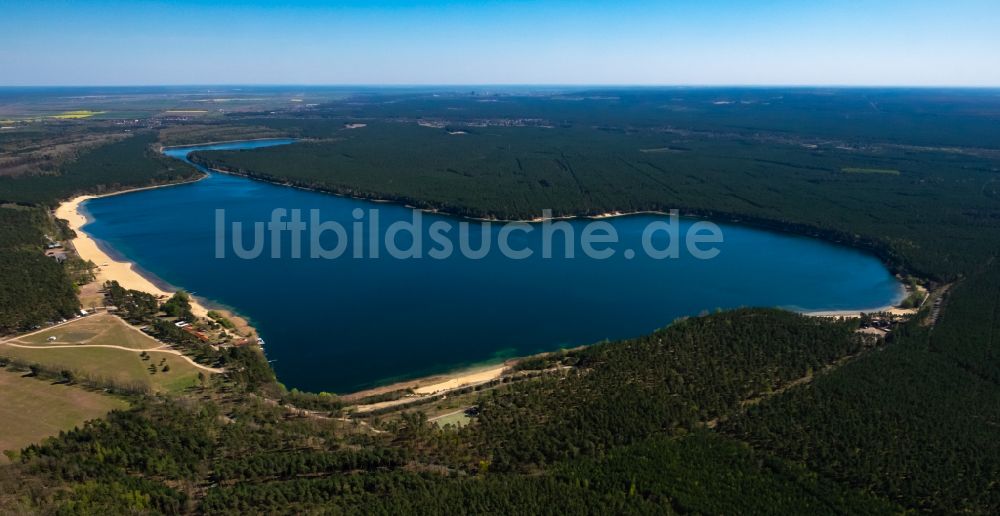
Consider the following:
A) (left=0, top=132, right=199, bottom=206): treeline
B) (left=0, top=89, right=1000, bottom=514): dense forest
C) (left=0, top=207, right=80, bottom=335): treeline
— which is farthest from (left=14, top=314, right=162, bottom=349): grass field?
(left=0, top=132, right=199, bottom=206): treeline

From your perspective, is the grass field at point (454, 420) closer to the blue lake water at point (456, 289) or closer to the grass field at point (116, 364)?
the blue lake water at point (456, 289)

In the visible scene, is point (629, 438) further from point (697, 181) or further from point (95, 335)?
point (697, 181)

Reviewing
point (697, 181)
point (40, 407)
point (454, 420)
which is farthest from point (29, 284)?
point (697, 181)

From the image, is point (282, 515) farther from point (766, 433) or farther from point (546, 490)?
point (766, 433)


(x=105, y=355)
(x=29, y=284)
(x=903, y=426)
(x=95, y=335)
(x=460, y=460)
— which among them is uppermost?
(x=29, y=284)

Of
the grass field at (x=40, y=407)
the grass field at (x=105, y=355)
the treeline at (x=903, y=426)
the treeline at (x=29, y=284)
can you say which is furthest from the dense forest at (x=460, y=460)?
the treeline at (x=29, y=284)

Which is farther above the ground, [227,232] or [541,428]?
[227,232]

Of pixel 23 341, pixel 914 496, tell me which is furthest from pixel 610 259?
pixel 23 341
